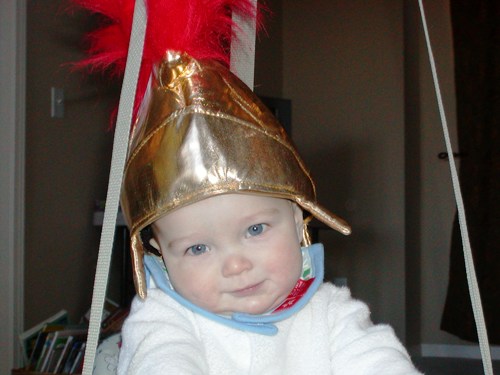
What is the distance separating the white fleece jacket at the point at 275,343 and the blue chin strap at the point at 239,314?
1 centimetres

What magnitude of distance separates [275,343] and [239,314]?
7 centimetres

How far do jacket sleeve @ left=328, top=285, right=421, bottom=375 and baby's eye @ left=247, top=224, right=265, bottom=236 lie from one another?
0.16 meters

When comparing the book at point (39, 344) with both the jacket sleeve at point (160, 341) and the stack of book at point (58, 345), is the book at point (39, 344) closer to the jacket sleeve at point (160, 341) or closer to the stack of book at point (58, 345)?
the stack of book at point (58, 345)

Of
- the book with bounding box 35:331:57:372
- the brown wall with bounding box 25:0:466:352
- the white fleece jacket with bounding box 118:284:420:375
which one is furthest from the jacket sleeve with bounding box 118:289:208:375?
the brown wall with bounding box 25:0:466:352

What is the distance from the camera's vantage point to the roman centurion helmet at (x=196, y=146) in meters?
0.82

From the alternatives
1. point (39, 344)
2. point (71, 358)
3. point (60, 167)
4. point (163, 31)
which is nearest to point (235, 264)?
point (163, 31)

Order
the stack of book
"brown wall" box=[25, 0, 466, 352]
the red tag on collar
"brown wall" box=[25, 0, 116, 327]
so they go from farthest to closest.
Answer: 1. "brown wall" box=[25, 0, 466, 352]
2. "brown wall" box=[25, 0, 116, 327]
3. the stack of book
4. the red tag on collar

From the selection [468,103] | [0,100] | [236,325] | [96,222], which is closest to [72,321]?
[96,222]

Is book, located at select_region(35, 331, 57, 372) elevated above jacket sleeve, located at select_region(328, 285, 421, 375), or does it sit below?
below

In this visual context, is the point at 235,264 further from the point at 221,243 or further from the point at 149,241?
the point at 149,241

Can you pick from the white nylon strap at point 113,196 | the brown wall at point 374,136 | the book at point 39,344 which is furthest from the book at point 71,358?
the brown wall at point 374,136

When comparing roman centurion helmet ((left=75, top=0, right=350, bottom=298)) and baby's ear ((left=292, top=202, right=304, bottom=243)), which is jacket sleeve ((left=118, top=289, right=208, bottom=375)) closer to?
roman centurion helmet ((left=75, top=0, right=350, bottom=298))

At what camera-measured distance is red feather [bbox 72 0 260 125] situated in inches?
34.4

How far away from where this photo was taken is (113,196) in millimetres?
717
